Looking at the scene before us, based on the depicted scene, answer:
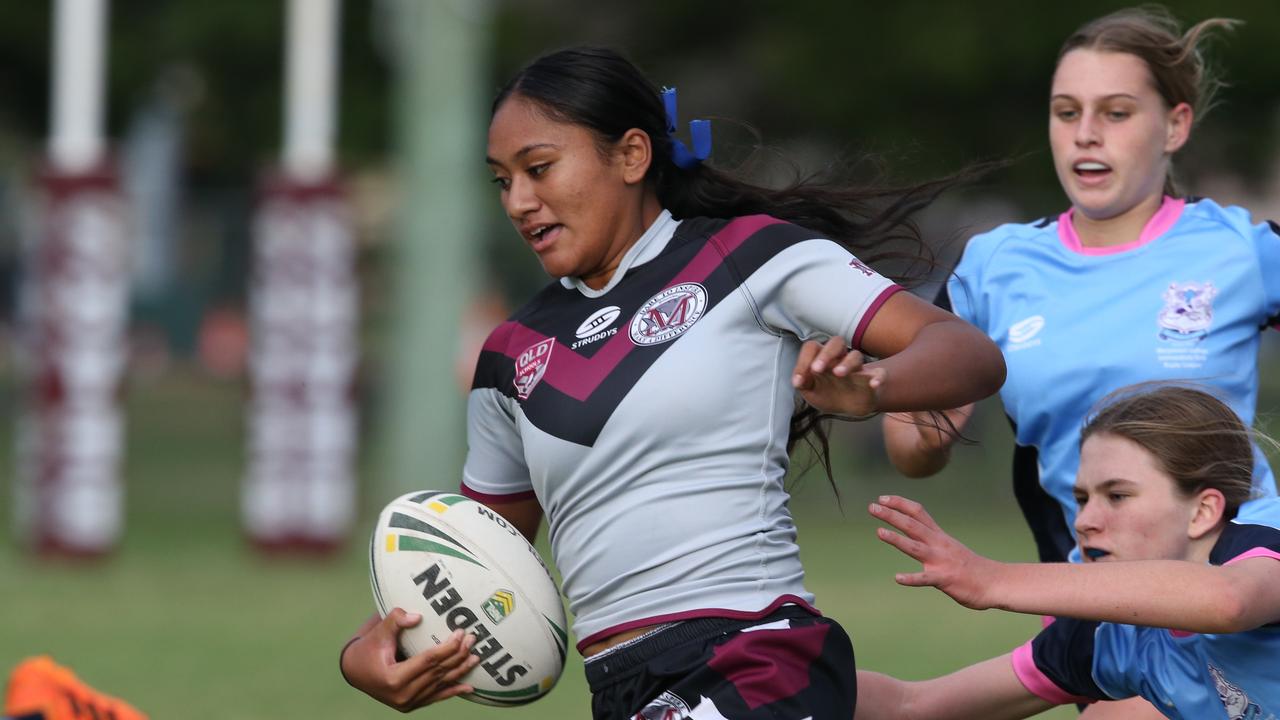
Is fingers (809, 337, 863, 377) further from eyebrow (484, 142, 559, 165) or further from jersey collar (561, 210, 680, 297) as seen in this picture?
eyebrow (484, 142, 559, 165)

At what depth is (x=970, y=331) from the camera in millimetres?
3654

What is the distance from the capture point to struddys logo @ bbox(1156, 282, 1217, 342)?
178 inches

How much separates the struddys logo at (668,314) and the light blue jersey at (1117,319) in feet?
3.68

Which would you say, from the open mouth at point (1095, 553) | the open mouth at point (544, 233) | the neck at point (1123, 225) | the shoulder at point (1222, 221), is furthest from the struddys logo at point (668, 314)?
the shoulder at point (1222, 221)

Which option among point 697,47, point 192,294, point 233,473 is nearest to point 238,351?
point 192,294

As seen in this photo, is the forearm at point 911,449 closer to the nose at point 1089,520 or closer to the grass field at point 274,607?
the grass field at point 274,607

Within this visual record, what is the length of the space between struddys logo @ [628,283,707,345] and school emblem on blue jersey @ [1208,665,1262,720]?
4.38 ft

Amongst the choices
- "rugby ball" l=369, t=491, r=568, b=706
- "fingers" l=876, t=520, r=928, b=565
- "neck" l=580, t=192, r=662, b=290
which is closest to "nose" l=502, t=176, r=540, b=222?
"neck" l=580, t=192, r=662, b=290

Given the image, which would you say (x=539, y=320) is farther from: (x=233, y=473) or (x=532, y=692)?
(x=233, y=473)

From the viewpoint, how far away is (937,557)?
353 cm

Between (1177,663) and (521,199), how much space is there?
1711 mm

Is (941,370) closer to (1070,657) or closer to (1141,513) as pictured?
(1141,513)

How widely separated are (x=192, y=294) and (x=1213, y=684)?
22.2 m

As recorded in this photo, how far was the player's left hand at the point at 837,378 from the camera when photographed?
338 centimetres
